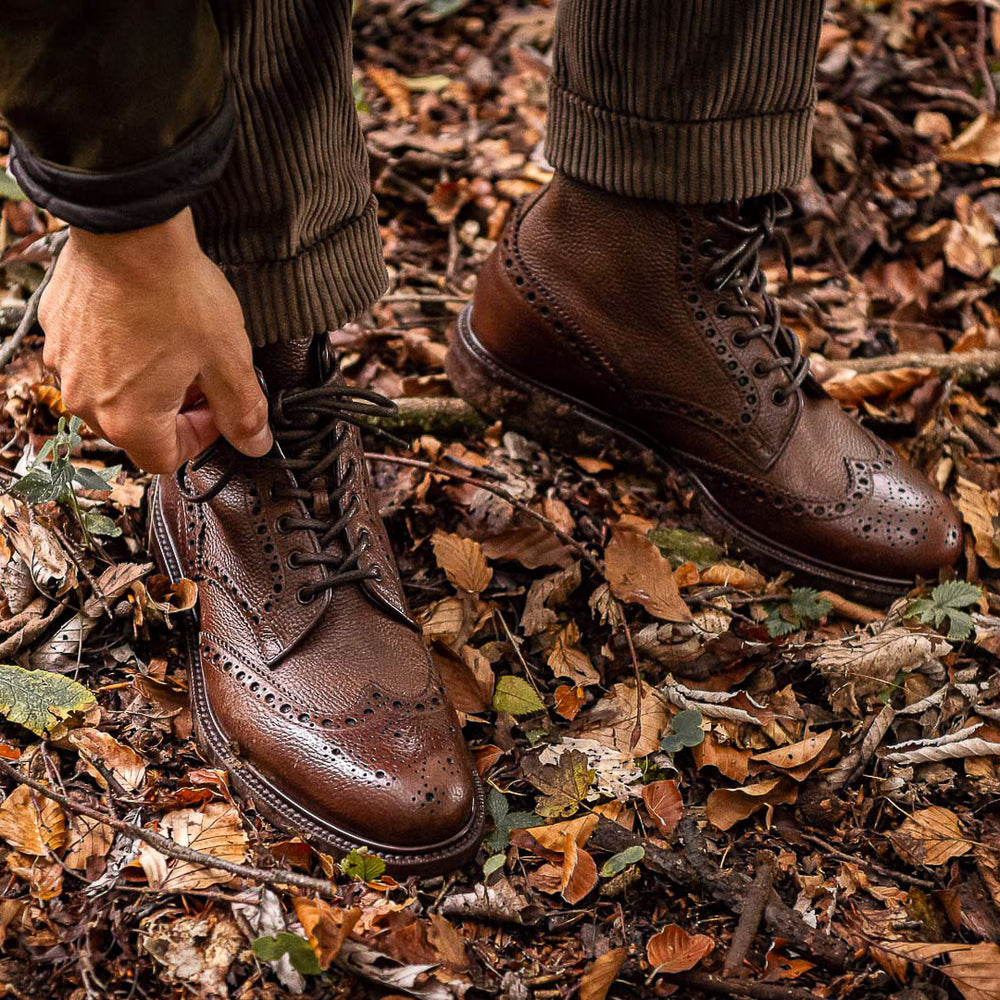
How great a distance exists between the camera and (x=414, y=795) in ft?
5.15

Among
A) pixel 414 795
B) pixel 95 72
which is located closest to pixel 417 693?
pixel 414 795

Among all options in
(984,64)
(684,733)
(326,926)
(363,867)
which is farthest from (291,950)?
(984,64)

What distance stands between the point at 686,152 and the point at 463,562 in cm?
91

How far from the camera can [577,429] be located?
2.39 metres

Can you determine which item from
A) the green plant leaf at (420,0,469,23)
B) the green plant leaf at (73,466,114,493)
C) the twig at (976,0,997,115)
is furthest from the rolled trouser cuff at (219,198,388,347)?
the twig at (976,0,997,115)

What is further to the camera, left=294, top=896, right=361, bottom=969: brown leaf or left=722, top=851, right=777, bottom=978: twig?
left=722, top=851, right=777, bottom=978: twig

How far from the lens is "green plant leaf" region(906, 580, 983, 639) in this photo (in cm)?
203

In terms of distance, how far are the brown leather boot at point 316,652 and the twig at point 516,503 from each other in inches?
13.7

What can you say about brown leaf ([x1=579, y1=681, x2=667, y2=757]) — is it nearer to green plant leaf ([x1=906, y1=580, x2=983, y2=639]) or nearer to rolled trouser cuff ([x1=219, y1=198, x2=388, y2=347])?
green plant leaf ([x1=906, y1=580, x2=983, y2=639])

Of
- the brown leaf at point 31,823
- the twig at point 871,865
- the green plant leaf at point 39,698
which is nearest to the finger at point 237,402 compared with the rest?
the green plant leaf at point 39,698

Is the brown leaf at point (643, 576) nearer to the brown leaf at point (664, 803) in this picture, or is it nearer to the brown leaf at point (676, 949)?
the brown leaf at point (664, 803)

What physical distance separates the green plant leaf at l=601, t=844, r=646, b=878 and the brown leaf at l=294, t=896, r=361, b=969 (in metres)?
0.42

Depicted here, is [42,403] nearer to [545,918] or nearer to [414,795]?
[414,795]

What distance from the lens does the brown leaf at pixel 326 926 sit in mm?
1405
